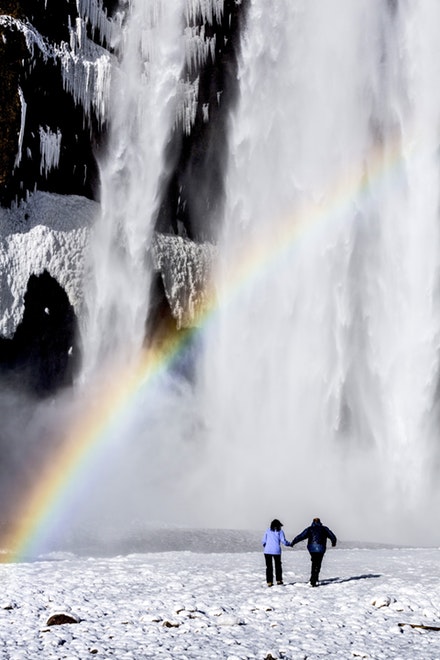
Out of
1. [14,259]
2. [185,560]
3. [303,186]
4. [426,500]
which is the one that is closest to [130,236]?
[14,259]

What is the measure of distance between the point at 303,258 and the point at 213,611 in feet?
82.7

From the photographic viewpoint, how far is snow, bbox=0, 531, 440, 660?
8742 mm

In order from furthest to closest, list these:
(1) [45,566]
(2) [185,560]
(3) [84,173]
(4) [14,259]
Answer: (3) [84,173] → (4) [14,259] → (2) [185,560] → (1) [45,566]

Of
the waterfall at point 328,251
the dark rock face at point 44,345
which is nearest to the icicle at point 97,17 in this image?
the waterfall at point 328,251

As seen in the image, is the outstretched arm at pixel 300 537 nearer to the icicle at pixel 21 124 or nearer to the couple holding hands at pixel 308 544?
the couple holding hands at pixel 308 544

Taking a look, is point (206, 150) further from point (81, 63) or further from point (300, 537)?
point (300, 537)

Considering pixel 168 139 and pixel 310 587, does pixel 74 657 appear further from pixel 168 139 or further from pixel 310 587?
pixel 168 139

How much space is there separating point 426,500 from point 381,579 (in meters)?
17.7

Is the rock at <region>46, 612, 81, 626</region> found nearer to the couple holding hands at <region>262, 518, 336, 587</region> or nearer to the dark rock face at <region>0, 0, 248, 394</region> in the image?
the couple holding hands at <region>262, 518, 336, 587</region>

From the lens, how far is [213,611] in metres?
10.3

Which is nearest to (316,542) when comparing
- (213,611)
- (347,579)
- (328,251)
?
(347,579)

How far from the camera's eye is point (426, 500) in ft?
96.9

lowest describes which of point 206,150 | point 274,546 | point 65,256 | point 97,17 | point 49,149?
point 274,546

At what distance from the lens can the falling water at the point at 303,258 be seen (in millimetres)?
31672
